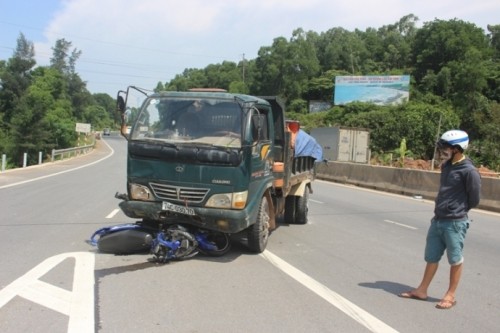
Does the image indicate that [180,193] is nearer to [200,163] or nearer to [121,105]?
[200,163]

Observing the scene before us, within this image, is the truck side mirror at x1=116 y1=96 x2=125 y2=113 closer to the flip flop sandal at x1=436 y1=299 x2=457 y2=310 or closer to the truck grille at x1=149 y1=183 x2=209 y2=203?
the truck grille at x1=149 y1=183 x2=209 y2=203

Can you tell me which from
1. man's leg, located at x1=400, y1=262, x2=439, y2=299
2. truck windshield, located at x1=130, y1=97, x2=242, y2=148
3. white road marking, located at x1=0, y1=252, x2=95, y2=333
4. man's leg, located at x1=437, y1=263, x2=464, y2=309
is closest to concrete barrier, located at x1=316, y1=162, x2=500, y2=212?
truck windshield, located at x1=130, y1=97, x2=242, y2=148

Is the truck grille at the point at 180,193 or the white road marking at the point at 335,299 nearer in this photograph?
the white road marking at the point at 335,299

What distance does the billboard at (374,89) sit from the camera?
2692 inches

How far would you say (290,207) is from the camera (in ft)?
38.4

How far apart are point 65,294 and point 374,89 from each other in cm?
6830

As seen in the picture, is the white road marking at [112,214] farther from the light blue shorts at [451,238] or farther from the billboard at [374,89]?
the billboard at [374,89]

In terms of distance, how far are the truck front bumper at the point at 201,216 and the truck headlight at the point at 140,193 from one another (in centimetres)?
7

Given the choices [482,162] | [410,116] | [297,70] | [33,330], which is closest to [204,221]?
[33,330]

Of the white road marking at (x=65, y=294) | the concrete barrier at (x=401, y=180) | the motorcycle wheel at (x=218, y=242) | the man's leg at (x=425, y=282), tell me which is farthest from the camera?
the concrete barrier at (x=401, y=180)

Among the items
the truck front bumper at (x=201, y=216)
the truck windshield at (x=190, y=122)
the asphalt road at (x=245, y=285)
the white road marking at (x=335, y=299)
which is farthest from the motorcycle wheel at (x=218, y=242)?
the truck windshield at (x=190, y=122)

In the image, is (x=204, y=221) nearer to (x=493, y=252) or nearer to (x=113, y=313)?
(x=113, y=313)

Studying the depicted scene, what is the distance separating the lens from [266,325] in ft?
16.8

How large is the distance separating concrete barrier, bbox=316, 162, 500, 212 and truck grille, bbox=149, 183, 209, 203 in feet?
28.5
